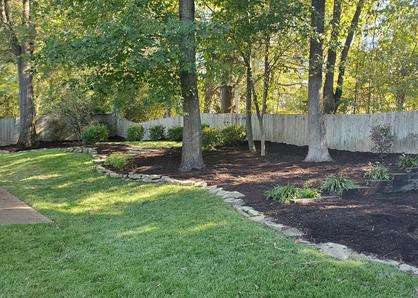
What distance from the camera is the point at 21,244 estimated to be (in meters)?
4.76

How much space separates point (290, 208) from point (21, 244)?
3241 millimetres

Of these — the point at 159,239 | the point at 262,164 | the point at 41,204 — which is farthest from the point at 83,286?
the point at 262,164

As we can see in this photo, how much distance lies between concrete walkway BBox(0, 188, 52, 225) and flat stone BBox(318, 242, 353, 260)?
3.73 m

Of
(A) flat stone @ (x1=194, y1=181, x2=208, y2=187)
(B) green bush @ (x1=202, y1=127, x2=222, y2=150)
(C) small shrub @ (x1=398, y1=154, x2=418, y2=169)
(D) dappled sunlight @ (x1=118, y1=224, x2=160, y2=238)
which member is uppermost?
(B) green bush @ (x1=202, y1=127, x2=222, y2=150)

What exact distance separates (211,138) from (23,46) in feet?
26.2

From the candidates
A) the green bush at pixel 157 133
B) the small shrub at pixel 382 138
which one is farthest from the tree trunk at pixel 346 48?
the green bush at pixel 157 133

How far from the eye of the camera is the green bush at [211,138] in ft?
40.0

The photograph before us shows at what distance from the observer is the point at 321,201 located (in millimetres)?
5930

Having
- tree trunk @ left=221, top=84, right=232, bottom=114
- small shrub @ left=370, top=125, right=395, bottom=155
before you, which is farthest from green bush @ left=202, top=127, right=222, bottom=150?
small shrub @ left=370, top=125, right=395, bottom=155

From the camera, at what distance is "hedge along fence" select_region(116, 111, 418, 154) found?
10188 mm

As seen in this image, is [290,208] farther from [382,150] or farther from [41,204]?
[382,150]

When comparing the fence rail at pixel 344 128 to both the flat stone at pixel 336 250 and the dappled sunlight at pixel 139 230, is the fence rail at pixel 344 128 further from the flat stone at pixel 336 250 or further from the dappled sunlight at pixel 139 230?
the dappled sunlight at pixel 139 230

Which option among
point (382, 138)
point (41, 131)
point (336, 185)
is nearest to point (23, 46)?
point (41, 131)

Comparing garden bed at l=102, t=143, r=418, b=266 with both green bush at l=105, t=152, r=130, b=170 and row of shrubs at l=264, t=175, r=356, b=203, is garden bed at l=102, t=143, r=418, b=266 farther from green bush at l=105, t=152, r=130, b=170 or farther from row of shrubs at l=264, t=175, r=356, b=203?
green bush at l=105, t=152, r=130, b=170
